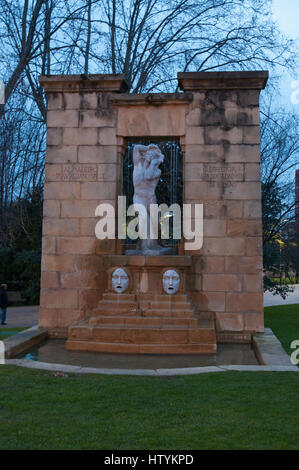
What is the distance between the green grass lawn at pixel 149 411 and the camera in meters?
3.79

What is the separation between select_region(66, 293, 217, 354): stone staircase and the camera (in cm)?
807

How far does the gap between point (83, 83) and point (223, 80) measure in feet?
9.59

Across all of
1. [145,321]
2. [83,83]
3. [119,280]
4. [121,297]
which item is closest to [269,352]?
[145,321]

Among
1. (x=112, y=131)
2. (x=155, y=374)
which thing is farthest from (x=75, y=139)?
(x=155, y=374)

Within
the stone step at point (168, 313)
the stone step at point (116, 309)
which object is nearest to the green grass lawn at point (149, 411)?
the stone step at point (168, 313)

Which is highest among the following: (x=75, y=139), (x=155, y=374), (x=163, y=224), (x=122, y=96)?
(x=122, y=96)

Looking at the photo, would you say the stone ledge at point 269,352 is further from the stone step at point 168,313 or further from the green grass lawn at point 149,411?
the stone step at point 168,313

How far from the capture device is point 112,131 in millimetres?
10133

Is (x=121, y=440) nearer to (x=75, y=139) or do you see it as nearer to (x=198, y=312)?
(x=198, y=312)

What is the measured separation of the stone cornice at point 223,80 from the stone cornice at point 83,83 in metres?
1.35

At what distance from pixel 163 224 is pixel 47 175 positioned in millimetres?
3830
